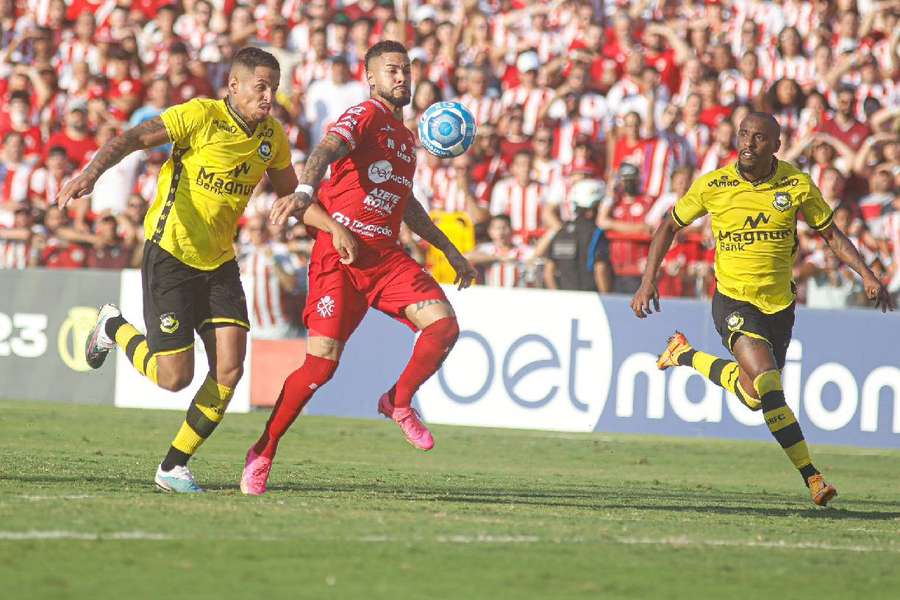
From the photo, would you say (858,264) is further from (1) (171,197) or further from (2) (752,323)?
(1) (171,197)

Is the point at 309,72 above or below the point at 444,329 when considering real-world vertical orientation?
above

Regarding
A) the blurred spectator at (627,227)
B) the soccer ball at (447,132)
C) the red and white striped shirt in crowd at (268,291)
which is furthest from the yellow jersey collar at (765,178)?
the red and white striped shirt in crowd at (268,291)

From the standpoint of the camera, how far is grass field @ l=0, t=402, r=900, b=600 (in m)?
5.91

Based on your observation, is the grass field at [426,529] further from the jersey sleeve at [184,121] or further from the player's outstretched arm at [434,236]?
the jersey sleeve at [184,121]

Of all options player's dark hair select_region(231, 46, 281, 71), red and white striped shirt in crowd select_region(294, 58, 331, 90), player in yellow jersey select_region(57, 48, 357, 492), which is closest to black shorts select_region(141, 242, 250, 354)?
player in yellow jersey select_region(57, 48, 357, 492)

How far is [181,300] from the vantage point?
8.53 meters

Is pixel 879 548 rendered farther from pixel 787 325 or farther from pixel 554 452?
pixel 554 452

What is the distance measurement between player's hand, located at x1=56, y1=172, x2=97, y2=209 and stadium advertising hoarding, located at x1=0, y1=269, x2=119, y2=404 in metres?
8.39

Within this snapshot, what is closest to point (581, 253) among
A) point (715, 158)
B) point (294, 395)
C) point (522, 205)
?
point (522, 205)

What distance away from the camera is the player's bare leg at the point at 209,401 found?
852 cm

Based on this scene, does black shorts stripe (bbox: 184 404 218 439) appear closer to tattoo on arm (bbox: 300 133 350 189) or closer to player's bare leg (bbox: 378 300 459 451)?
player's bare leg (bbox: 378 300 459 451)

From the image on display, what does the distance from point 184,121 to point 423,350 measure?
201 centimetres

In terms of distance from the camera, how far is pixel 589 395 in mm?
14992

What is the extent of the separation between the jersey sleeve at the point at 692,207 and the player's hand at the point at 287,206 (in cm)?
311
